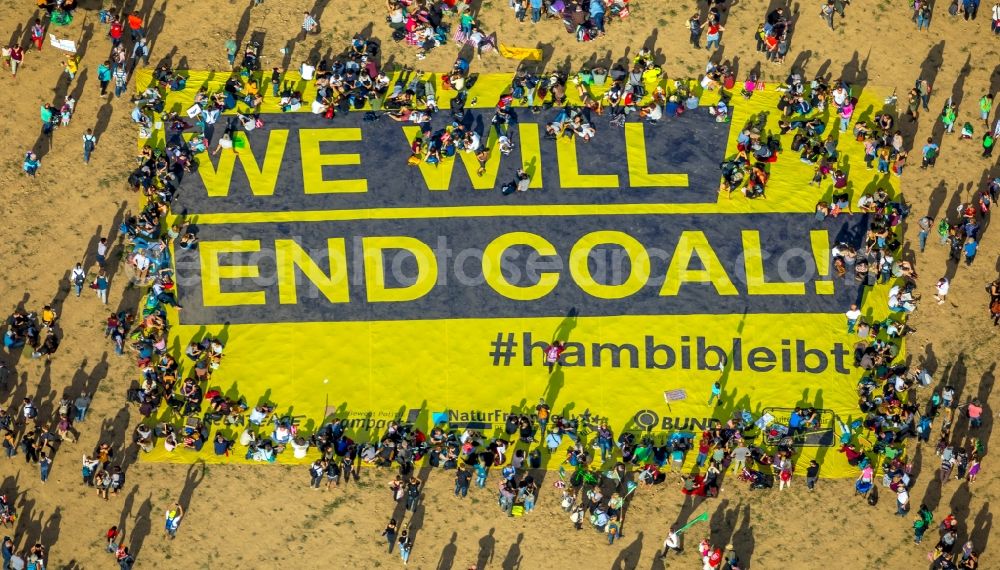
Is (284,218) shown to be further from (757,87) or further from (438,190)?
(757,87)

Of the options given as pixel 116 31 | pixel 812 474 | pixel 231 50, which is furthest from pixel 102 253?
pixel 812 474

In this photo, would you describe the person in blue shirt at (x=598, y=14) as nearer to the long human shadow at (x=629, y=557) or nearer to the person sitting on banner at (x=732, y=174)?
the person sitting on banner at (x=732, y=174)

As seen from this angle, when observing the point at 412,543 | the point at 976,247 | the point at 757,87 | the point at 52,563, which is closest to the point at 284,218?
the point at 412,543

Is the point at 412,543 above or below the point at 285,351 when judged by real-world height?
below

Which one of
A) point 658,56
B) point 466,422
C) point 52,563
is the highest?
point 658,56

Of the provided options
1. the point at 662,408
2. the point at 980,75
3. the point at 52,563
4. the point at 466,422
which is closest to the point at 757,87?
Answer: the point at 980,75

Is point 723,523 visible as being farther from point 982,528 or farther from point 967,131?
point 967,131
